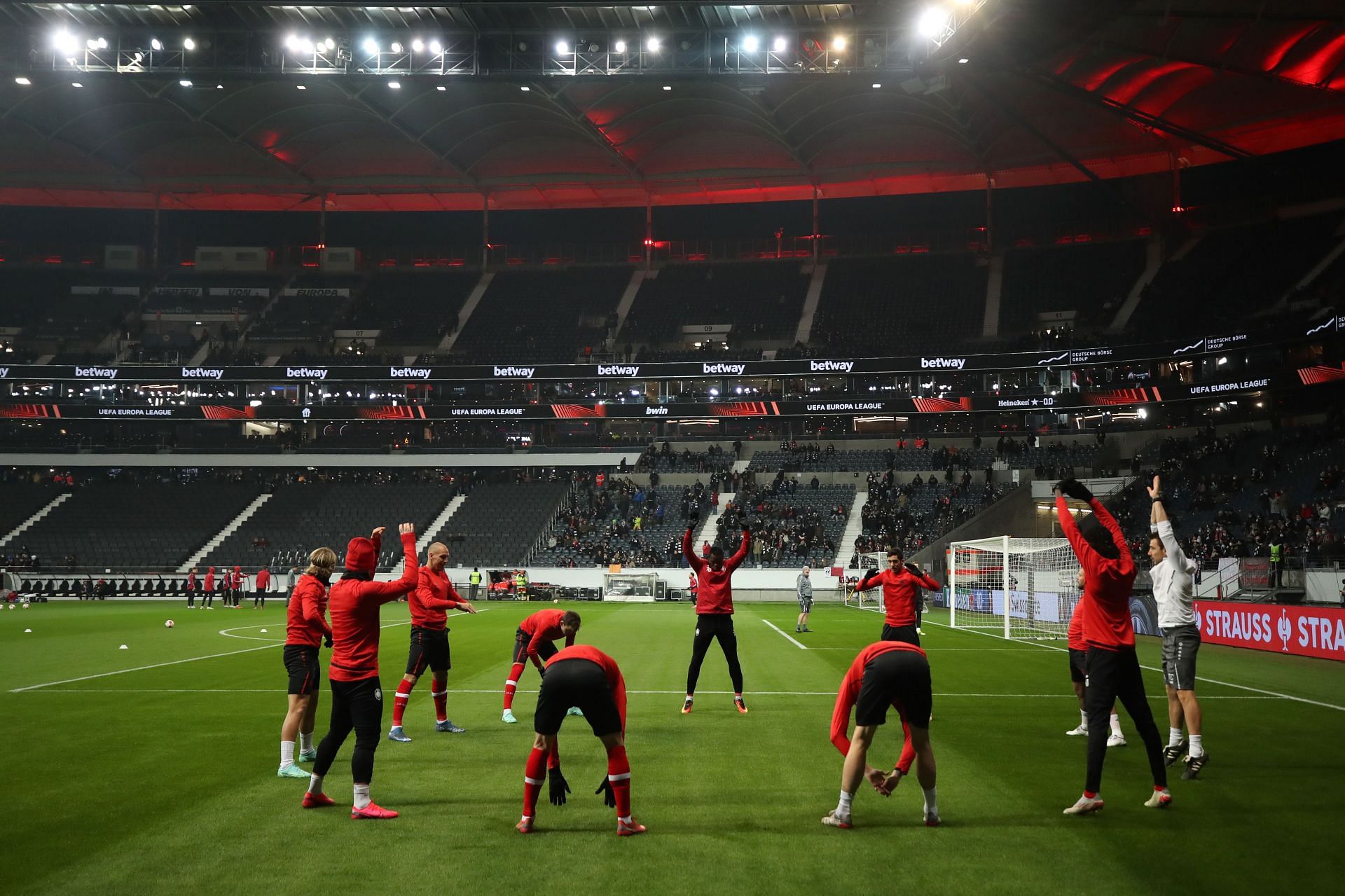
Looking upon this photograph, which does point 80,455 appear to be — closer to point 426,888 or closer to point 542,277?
point 542,277

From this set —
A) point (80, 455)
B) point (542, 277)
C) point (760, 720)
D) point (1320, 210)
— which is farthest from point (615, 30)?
point (80, 455)

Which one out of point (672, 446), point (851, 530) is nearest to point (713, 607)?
point (851, 530)

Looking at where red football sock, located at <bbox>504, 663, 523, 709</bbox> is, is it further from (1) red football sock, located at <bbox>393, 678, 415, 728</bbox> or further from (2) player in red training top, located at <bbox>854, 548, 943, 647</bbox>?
(2) player in red training top, located at <bbox>854, 548, 943, 647</bbox>

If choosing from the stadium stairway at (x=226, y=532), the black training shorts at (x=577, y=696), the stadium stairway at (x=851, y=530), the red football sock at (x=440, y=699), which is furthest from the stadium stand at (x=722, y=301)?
the black training shorts at (x=577, y=696)

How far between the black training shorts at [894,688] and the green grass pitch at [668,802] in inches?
35.3

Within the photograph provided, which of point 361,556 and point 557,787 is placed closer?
point 557,787

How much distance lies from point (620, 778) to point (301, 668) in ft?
12.6

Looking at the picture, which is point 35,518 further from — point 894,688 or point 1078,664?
point 894,688

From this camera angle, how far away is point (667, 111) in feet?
181

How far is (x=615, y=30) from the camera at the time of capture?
41.3 m

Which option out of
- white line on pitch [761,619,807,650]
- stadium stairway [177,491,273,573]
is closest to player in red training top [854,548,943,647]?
white line on pitch [761,619,807,650]

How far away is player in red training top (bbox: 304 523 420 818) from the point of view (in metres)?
7.49

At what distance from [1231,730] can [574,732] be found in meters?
7.83

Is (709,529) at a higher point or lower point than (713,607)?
higher
